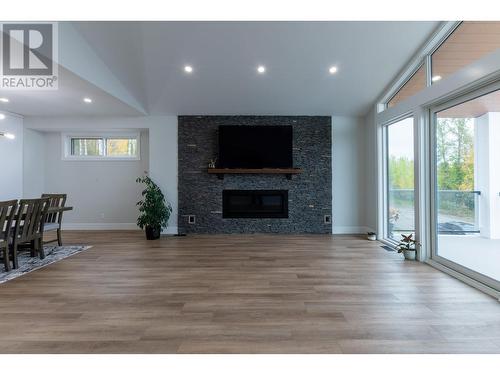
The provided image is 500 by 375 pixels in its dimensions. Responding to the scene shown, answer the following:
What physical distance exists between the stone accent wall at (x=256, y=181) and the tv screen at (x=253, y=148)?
0.22 m

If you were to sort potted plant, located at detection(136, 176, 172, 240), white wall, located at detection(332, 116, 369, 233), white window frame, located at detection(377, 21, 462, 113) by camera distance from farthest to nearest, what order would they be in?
1. white wall, located at detection(332, 116, 369, 233)
2. potted plant, located at detection(136, 176, 172, 240)
3. white window frame, located at detection(377, 21, 462, 113)

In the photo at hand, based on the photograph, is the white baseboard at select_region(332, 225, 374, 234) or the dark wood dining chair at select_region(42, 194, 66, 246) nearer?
the dark wood dining chair at select_region(42, 194, 66, 246)

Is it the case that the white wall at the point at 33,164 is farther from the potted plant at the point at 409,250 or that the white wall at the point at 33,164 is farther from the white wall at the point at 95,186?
the potted plant at the point at 409,250

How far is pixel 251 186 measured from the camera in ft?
20.2

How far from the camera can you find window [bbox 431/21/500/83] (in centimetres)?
296

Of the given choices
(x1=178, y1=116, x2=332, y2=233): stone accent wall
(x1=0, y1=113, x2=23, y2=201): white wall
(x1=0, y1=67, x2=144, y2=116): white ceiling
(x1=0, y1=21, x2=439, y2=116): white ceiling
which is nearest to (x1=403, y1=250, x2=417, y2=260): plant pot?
(x1=178, y1=116, x2=332, y2=233): stone accent wall

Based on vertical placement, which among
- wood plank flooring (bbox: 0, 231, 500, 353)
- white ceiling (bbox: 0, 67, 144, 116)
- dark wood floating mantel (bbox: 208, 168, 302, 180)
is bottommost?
wood plank flooring (bbox: 0, 231, 500, 353)

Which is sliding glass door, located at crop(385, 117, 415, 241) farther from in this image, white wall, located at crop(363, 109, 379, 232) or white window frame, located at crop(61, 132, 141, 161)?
white window frame, located at crop(61, 132, 141, 161)

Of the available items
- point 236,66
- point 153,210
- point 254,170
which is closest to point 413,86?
point 236,66

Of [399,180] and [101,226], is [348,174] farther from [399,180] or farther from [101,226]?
[101,226]

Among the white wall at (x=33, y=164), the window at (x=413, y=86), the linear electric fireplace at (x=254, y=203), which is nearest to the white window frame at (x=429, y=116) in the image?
the window at (x=413, y=86)

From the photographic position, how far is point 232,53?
434 cm

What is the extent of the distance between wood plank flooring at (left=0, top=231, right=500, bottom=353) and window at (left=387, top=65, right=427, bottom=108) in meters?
2.65
